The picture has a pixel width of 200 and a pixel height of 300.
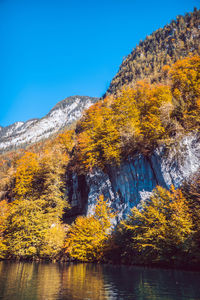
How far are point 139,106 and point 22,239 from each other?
89.4ft

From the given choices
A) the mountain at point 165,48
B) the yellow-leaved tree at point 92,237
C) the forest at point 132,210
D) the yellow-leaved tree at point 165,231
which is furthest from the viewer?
the mountain at point 165,48

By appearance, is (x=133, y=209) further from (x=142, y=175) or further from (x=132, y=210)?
(x=142, y=175)

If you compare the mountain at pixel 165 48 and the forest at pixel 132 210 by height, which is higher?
the mountain at pixel 165 48

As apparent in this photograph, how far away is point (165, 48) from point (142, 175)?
233 ft

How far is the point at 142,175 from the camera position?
2770 cm

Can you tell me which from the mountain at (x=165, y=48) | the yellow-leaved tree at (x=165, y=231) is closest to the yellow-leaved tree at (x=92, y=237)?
the yellow-leaved tree at (x=165, y=231)

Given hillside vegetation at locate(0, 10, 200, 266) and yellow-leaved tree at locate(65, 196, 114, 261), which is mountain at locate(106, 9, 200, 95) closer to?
hillside vegetation at locate(0, 10, 200, 266)

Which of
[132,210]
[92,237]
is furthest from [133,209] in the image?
[92,237]

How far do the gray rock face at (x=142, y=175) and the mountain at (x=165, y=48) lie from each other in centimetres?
3604

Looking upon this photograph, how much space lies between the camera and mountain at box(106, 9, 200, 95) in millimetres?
66875

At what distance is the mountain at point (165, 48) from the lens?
6688 centimetres

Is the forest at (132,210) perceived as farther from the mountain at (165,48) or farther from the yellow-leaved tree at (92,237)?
the mountain at (165,48)

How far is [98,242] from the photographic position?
1014 inches

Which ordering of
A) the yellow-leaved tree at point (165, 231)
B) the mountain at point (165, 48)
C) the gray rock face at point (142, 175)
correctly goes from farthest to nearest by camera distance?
the mountain at point (165, 48)
the gray rock face at point (142, 175)
the yellow-leaved tree at point (165, 231)
